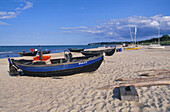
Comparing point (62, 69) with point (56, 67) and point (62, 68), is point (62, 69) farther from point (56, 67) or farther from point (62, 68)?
point (56, 67)

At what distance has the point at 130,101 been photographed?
470 cm

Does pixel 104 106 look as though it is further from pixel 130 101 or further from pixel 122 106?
pixel 130 101

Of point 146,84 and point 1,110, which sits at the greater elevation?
point 146,84

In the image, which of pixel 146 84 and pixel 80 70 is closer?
pixel 146 84

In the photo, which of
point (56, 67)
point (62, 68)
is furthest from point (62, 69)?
point (56, 67)

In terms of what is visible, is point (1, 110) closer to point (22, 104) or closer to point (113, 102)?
point (22, 104)

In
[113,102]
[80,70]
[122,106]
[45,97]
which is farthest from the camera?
[80,70]

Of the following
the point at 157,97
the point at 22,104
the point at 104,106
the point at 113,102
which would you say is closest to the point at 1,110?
the point at 22,104

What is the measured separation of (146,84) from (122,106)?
228 cm

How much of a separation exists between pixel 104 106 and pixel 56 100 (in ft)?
6.93

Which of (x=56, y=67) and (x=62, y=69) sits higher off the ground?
(x=56, y=67)

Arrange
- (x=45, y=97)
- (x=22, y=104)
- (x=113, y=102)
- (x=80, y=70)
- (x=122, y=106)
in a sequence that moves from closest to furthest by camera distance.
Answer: (x=122, y=106) < (x=113, y=102) < (x=22, y=104) < (x=45, y=97) < (x=80, y=70)

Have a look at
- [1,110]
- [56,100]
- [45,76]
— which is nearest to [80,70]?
[45,76]

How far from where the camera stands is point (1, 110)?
4840mm
